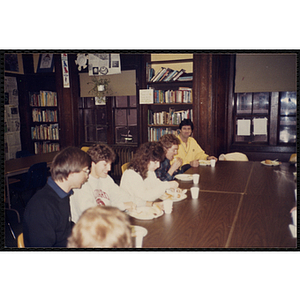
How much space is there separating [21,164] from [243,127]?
339 centimetres

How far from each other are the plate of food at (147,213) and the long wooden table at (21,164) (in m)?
1.93

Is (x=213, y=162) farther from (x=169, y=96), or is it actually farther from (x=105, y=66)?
(x=105, y=66)

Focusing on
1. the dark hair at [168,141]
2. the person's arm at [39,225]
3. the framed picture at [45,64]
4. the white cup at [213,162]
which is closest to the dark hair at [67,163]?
the person's arm at [39,225]

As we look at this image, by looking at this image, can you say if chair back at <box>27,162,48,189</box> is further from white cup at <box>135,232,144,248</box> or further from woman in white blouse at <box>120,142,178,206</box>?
white cup at <box>135,232,144,248</box>

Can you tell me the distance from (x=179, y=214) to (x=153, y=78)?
3.36 metres

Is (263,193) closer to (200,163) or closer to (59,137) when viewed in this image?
(200,163)

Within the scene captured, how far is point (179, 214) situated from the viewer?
1.93 m

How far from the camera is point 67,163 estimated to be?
5.72 feet

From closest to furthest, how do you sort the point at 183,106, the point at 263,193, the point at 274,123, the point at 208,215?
1. the point at 208,215
2. the point at 263,193
3. the point at 274,123
4. the point at 183,106

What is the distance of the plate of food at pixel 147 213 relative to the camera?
1.87 m

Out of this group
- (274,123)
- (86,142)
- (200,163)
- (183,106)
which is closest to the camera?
(200,163)

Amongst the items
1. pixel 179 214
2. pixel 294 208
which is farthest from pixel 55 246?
pixel 294 208

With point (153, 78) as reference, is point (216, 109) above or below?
below

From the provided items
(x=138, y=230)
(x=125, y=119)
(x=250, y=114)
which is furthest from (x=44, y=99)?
(x=138, y=230)
